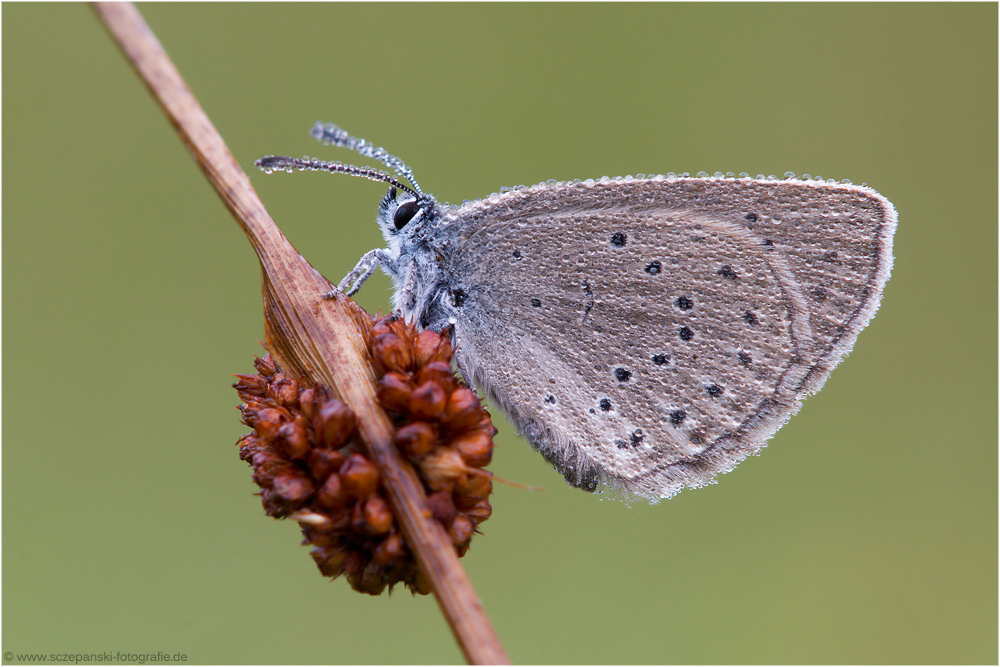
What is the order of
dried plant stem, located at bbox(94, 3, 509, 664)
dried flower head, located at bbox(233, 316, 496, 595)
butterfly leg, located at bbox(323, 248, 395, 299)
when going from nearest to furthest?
1. dried plant stem, located at bbox(94, 3, 509, 664)
2. dried flower head, located at bbox(233, 316, 496, 595)
3. butterfly leg, located at bbox(323, 248, 395, 299)

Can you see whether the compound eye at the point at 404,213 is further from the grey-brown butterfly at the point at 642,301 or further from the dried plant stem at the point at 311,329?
the dried plant stem at the point at 311,329

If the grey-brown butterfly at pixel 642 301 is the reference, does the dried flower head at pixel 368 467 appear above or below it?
below

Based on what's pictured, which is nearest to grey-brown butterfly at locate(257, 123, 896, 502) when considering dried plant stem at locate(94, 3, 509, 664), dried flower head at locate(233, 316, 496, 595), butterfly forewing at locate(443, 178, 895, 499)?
butterfly forewing at locate(443, 178, 895, 499)

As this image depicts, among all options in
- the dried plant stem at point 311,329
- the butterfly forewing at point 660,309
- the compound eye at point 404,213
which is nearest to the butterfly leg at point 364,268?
the compound eye at point 404,213

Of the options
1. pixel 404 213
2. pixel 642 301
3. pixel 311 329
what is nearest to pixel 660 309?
pixel 642 301

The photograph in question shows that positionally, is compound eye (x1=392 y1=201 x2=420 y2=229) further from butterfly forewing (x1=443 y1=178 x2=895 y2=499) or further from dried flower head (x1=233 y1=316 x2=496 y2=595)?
dried flower head (x1=233 y1=316 x2=496 y2=595)

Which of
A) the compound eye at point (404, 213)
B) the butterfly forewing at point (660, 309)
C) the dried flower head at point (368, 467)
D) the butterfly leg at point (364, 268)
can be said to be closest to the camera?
the dried flower head at point (368, 467)

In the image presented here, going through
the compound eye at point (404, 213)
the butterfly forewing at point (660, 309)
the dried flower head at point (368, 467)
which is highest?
the compound eye at point (404, 213)
